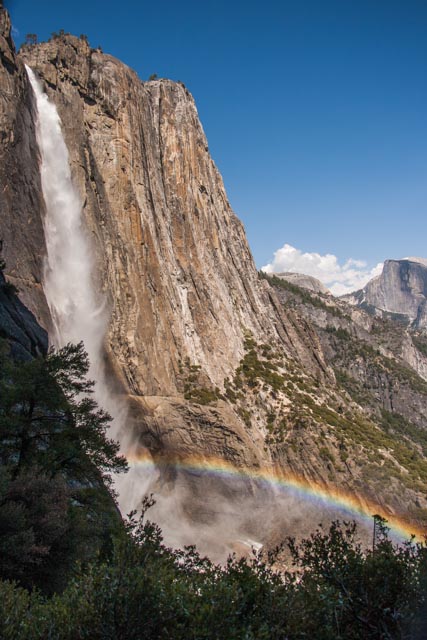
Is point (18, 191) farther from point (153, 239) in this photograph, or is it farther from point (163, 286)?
point (163, 286)

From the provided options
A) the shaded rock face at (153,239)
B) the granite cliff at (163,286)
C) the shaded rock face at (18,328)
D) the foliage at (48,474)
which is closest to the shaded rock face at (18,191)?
the granite cliff at (163,286)

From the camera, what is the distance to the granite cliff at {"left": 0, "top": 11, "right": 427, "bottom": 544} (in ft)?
117

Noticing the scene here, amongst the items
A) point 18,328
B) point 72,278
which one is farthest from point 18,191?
point 18,328

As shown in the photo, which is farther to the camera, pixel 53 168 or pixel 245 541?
pixel 53 168

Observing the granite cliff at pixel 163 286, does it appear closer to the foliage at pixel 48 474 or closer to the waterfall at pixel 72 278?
the waterfall at pixel 72 278

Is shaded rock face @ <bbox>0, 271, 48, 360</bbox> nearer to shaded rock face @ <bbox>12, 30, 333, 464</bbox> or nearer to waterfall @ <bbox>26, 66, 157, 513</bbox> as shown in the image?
waterfall @ <bbox>26, 66, 157, 513</bbox>

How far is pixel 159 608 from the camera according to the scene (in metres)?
9.02

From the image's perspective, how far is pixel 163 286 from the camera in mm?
47938

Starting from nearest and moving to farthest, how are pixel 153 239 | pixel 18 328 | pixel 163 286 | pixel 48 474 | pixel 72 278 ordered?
pixel 48 474, pixel 18 328, pixel 72 278, pixel 163 286, pixel 153 239

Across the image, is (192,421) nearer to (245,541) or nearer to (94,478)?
(245,541)

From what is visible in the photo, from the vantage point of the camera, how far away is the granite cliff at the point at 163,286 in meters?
35.6

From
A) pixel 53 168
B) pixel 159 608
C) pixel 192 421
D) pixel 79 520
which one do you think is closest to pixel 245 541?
pixel 192 421

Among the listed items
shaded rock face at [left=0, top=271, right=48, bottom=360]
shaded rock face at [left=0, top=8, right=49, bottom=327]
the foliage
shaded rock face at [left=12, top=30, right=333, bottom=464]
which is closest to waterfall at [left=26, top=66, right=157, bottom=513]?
shaded rock face at [left=12, top=30, right=333, bottom=464]

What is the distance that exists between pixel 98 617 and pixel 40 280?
28090 mm
